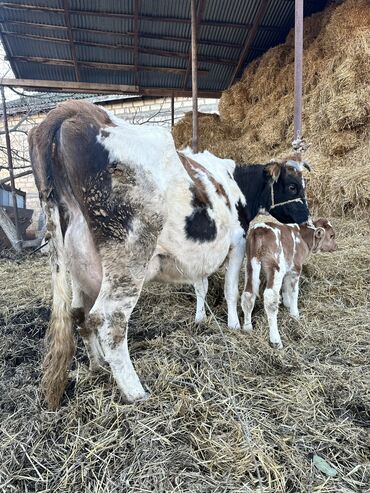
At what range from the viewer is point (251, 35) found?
25.6ft

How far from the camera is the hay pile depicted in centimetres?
576

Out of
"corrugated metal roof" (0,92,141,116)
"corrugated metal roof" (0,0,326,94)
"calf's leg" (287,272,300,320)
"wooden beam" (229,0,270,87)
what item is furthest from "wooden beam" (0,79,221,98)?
"calf's leg" (287,272,300,320)

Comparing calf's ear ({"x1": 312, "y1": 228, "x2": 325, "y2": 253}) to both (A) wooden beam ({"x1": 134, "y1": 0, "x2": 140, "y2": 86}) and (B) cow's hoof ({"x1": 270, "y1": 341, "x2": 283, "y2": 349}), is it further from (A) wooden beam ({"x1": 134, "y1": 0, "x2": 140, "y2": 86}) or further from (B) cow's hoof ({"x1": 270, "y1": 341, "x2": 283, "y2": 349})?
(A) wooden beam ({"x1": 134, "y1": 0, "x2": 140, "y2": 86})

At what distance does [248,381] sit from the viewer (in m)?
2.67

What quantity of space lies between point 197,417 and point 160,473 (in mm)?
450

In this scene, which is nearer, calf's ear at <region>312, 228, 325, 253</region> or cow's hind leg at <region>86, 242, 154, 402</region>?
cow's hind leg at <region>86, 242, 154, 402</region>

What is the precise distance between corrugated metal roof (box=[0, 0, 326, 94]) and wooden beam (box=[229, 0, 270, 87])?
0.24 feet

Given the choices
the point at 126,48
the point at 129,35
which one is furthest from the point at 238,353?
the point at 126,48

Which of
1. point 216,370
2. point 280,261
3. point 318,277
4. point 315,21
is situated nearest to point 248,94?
point 315,21

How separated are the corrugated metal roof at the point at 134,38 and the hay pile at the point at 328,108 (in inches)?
30.4

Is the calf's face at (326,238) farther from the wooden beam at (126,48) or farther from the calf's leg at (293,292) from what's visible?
the wooden beam at (126,48)

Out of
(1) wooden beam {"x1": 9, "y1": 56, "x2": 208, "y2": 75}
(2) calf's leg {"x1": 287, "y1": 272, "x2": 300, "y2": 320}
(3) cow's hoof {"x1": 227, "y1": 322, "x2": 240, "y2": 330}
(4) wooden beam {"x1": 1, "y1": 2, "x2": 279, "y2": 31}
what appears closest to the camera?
(3) cow's hoof {"x1": 227, "y1": 322, "x2": 240, "y2": 330}

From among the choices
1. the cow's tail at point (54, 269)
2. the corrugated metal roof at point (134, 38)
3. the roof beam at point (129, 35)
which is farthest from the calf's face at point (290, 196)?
the roof beam at point (129, 35)

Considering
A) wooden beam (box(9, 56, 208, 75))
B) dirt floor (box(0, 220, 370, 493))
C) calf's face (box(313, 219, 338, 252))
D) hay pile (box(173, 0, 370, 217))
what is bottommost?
dirt floor (box(0, 220, 370, 493))
